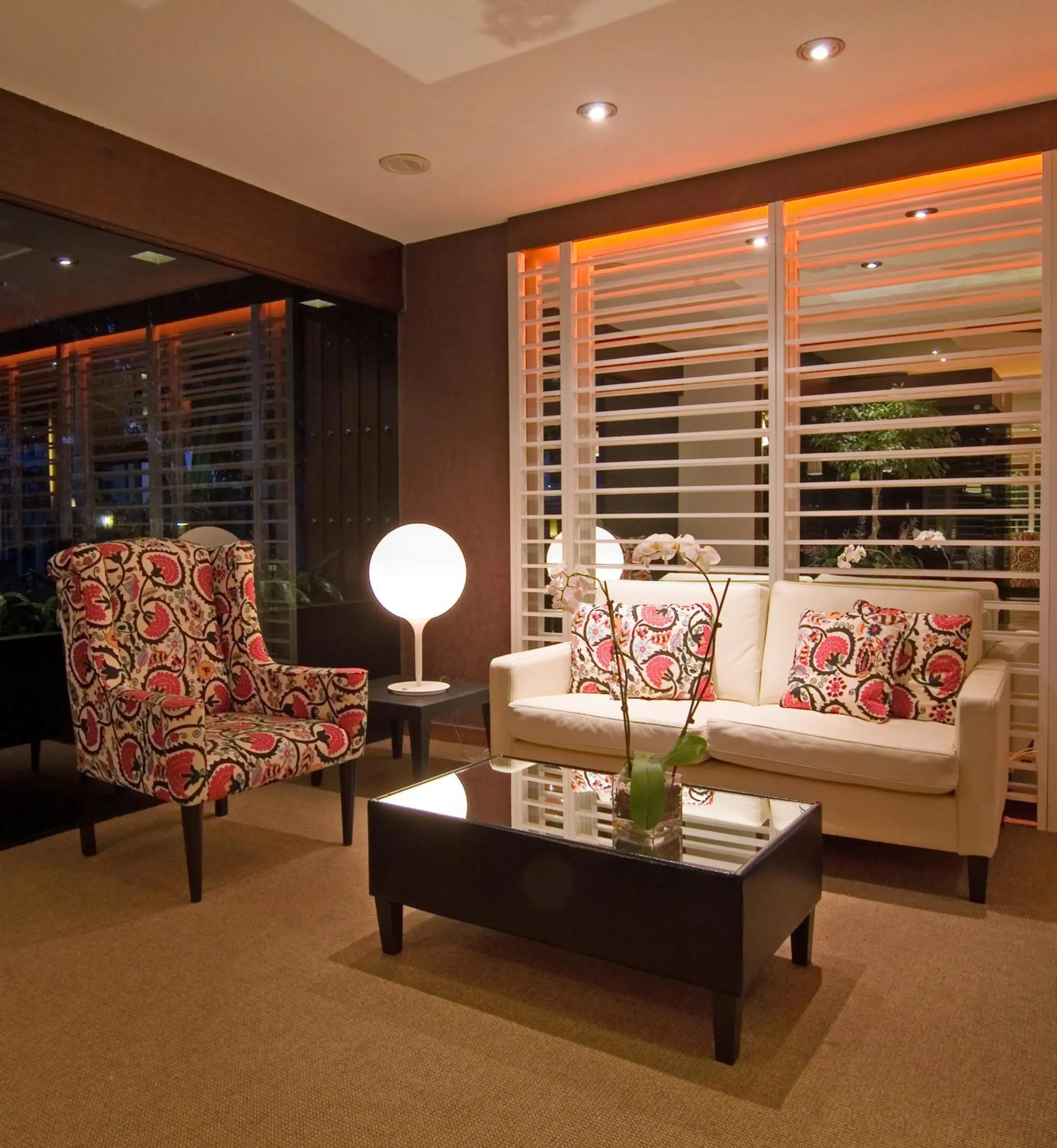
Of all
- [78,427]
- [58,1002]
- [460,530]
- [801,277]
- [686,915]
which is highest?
[801,277]

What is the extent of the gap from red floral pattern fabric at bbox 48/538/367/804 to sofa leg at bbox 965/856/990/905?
80.3 inches

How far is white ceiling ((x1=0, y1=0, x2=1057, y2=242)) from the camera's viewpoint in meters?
2.88

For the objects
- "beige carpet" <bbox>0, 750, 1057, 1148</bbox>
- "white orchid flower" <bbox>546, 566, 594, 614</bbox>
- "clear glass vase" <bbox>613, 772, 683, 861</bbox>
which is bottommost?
"beige carpet" <bbox>0, 750, 1057, 1148</bbox>

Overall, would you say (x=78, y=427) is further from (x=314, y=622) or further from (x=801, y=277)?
(x=801, y=277)

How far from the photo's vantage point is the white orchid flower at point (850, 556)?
372 centimetres

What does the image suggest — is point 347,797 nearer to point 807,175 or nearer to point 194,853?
point 194,853

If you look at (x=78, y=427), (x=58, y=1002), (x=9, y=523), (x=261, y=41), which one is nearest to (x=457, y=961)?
(x=58, y=1002)

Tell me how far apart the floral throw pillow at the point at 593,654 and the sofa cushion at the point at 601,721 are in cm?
6

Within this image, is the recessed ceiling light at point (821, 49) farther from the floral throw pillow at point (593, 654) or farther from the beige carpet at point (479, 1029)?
the beige carpet at point (479, 1029)

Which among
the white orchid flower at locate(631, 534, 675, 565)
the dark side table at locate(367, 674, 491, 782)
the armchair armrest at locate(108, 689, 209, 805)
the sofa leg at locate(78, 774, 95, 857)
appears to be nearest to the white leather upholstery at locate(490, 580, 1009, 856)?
the dark side table at locate(367, 674, 491, 782)

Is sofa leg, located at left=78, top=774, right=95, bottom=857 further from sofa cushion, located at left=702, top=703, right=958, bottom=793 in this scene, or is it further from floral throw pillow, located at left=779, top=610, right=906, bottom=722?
floral throw pillow, located at left=779, top=610, right=906, bottom=722

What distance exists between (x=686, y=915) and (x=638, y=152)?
10.2ft

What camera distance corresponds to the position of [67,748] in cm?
356

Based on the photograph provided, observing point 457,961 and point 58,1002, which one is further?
point 457,961
